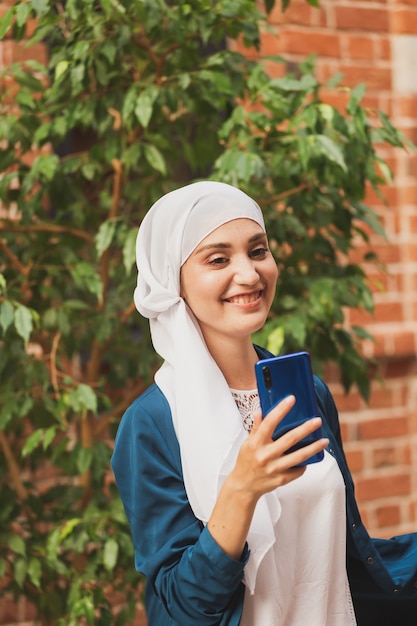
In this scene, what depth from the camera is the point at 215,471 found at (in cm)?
173

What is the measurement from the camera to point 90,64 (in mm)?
2771

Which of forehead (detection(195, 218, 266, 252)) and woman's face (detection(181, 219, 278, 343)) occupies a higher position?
forehead (detection(195, 218, 266, 252))

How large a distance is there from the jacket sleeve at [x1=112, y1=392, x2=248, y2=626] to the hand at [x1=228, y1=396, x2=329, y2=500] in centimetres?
14

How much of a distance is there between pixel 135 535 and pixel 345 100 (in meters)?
2.73

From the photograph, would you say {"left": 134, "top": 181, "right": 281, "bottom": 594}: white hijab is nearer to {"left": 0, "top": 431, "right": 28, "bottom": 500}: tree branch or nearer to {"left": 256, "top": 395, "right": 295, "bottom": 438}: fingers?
{"left": 256, "top": 395, "right": 295, "bottom": 438}: fingers

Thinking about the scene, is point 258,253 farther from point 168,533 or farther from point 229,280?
point 168,533

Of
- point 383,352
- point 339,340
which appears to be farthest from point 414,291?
point 339,340

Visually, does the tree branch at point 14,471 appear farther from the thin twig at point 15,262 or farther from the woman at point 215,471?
the woman at point 215,471

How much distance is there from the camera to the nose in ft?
6.00

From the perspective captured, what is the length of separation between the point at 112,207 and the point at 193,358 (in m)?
1.39

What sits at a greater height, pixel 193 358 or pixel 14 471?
pixel 193 358

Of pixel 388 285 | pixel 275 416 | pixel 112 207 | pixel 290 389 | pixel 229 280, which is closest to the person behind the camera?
pixel 275 416

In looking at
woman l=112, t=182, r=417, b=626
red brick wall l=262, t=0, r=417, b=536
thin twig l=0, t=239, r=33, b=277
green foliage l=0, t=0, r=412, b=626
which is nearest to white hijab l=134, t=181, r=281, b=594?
woman l=112, t=182, r=417, b=626

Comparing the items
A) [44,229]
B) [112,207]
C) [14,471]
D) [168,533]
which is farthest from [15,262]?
[168,533]
